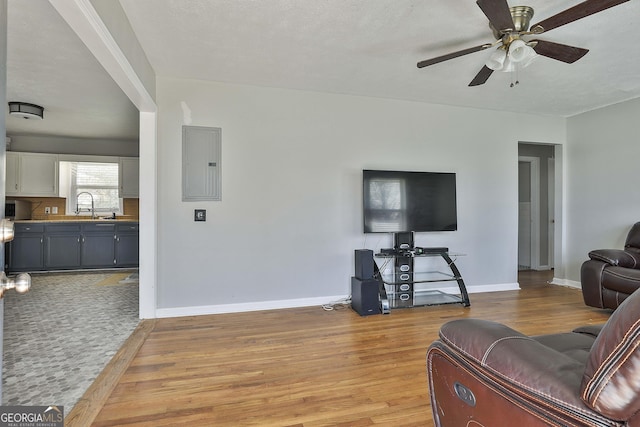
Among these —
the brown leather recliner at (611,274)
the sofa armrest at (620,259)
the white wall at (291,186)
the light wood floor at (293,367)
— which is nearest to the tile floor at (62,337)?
the light wood floor at (293,367)

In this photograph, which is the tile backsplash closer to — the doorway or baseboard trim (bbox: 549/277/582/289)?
baseboard trim (bbox: 549/277/582/289)

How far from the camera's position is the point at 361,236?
12.6 feet

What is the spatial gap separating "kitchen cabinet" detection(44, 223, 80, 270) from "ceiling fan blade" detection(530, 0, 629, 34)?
268 inches

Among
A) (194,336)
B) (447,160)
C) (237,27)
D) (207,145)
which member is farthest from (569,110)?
(194,336)

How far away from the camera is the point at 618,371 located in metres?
0.70

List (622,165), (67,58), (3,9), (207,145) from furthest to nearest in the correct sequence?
1. (622,165)
2. (207,145)
3. (67,58)
4. (3,9)

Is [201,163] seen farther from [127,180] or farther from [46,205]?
[46,205]

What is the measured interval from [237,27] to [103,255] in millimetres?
5093

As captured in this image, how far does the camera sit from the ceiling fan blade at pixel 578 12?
1723mm

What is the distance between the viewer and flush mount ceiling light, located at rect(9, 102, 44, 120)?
4.11 metres

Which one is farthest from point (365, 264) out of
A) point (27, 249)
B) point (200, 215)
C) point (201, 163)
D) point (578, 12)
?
point (27, 249)

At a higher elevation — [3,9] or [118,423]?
[3,9]

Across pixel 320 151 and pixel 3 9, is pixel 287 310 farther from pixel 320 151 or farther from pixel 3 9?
pixel 3 9

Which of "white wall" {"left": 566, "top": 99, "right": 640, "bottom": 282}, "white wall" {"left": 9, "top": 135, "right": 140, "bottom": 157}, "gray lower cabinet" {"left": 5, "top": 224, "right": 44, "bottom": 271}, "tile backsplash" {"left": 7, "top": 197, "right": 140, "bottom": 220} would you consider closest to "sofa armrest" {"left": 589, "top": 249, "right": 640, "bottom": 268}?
"white wall" {"left": 566, "top": 99, "right": 640, "bottom": 282}
